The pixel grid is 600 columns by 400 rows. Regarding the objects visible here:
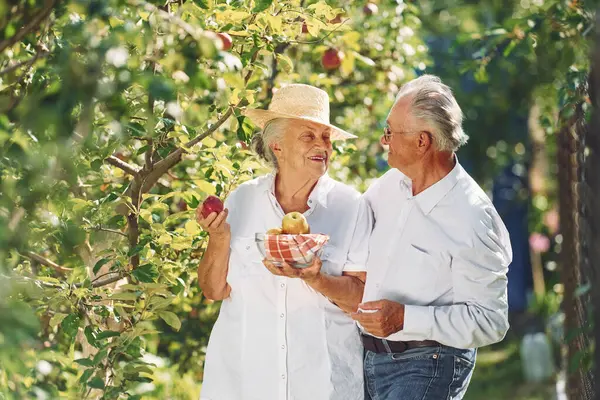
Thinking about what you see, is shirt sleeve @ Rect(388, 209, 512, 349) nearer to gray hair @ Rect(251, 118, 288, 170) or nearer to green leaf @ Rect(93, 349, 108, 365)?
gray hair @ Rect(251, 118, 288, 170)

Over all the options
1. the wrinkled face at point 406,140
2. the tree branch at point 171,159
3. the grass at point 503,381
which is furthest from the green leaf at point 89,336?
the grass at point 503,381

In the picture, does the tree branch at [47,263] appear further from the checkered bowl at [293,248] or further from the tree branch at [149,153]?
the checkered bowl at [293,248]

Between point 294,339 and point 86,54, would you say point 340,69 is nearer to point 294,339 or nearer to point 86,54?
point 294,339

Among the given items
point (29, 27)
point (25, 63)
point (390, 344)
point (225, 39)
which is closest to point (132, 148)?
point (225, 39)

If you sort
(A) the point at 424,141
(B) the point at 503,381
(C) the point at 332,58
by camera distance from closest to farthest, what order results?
(A) the point at 424,141
(C) the point at 332,58
(B) the point at 503,381

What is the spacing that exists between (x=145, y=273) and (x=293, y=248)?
56 cm

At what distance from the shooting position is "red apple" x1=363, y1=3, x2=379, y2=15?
17.6ft

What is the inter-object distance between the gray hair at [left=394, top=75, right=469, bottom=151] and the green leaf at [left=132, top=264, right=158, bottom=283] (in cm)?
97

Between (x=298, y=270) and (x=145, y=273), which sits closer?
(x=298, y=270)

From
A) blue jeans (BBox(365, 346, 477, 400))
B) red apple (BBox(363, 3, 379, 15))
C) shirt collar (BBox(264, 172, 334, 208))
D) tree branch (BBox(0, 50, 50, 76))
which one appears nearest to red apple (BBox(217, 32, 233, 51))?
shirt collar (BBox(264, 172, 334, 208))

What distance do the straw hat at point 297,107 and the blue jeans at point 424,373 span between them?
81 centimetres

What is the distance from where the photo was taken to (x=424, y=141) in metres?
3.59

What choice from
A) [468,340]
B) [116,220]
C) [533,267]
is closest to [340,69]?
[116,220]

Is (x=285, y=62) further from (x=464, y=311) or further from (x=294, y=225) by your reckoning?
(x=464, y=311)
